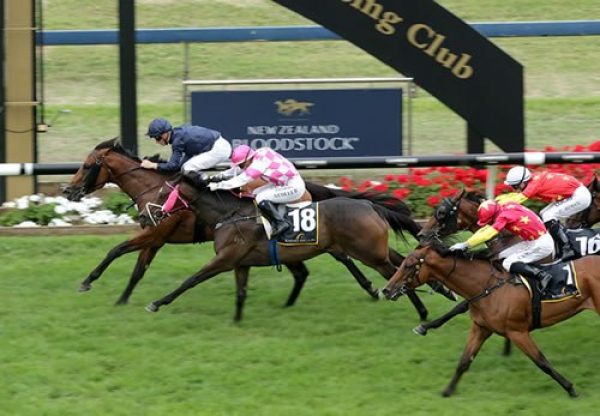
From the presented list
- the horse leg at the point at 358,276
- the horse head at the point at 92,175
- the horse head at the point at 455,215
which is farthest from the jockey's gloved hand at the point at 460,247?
the horse head at the point at 92,175

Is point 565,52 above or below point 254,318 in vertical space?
above

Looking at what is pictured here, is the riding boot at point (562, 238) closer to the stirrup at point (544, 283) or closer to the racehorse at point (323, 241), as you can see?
the stirrup at point (544, 283)

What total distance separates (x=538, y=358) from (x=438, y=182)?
195 inches

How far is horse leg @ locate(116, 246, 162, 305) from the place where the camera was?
39.1ft

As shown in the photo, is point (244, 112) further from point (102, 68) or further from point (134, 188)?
point (102, 68)

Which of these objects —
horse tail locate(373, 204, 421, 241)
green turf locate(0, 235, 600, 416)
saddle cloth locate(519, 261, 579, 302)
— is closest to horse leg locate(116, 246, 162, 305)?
green turf locate(0, 235, 600, 416)

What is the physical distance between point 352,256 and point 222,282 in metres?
1.78

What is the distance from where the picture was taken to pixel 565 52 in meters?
21.2

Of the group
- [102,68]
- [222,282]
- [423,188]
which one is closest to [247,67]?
[102,68]

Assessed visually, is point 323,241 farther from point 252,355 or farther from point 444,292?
point 252,355

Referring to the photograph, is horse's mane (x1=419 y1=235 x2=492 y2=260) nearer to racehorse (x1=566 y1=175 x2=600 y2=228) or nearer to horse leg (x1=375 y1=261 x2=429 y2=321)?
horse leg (x1=375 y1=261 x2=429 y2=321)

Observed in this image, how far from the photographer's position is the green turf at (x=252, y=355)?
961cm

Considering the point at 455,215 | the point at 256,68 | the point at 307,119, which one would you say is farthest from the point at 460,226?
the point at 256,68

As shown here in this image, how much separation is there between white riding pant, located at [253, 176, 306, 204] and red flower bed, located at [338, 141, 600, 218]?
2.72m
